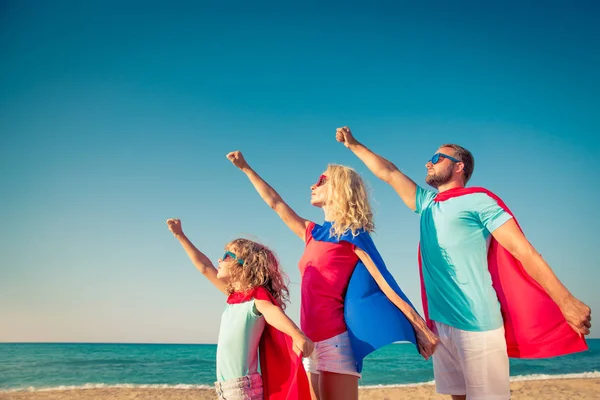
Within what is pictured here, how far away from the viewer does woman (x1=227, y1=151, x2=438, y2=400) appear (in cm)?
290

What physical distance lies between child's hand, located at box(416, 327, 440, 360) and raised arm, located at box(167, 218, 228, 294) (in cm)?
142

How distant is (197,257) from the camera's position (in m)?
3.88

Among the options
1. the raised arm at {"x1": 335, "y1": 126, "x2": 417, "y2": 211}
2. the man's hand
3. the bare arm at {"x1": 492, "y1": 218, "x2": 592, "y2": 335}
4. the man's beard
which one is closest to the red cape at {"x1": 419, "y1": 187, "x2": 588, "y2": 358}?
the bare arm at {"x1": 492, "y1": 218, "x2": 592, "y2": 335}

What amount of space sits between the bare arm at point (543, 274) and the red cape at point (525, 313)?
0.54 feet

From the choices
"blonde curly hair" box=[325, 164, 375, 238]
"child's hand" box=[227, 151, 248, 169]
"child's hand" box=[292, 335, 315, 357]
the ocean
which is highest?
"child's hand" box=[227, 151, 248, 169]

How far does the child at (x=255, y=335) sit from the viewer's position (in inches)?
113

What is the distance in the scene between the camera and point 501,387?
2.89m

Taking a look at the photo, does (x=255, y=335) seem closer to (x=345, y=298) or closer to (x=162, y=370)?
(x=345, y=298)

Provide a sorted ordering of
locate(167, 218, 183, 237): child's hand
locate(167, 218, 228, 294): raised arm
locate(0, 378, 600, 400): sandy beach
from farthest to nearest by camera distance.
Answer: locate(0, 378, 600, 400): sandy beach → locate(167, 218, 183, 237): child's hand → locate(167, 218, 228, 294): raised arm

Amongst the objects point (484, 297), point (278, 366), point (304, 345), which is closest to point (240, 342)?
point (278, 366)

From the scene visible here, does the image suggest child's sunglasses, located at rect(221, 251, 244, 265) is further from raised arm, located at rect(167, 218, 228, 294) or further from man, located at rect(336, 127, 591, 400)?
man, located at rect(336, 127, 591, 400)

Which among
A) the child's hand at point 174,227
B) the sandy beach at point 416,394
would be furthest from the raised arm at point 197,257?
the sandy beach at point 416,394

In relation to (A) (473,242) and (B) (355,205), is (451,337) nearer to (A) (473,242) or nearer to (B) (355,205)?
(A) (473,242)

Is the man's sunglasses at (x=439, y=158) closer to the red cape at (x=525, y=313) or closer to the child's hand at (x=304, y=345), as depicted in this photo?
the red cape at (x=525, y=313)
